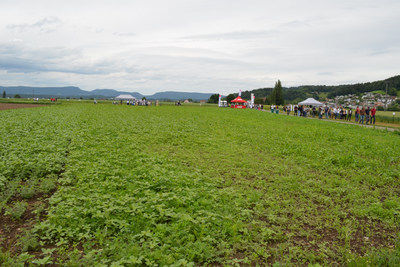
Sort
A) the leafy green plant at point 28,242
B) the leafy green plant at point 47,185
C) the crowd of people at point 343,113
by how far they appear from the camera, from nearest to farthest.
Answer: the leafy green plant at point 28,242
the leafy green plant at point 47,185
the crowd of people at point 343,113

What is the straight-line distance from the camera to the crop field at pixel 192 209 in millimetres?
4062

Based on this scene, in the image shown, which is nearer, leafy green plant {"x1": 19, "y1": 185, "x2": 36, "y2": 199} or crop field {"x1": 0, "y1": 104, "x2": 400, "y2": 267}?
crop field {"x1": 0, "y1": 104, "x2": 400, "y2": 267}

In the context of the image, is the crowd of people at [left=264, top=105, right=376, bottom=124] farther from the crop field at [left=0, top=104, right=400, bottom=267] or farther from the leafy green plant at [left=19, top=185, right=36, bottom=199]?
the leafy green plant at [left=19, top=185, right=36, bottom=199]

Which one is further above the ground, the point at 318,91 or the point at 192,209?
the point at 318,91

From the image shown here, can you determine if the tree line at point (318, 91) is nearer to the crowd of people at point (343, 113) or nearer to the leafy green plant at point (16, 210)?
the crowd of people at point (343, 113)

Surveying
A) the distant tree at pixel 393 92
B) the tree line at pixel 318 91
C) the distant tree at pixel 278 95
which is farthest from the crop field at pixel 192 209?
the distant tree at pixel 393 92

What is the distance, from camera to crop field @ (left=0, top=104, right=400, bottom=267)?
4.06 metres

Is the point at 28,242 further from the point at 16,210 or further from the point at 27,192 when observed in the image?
the point at 27,192

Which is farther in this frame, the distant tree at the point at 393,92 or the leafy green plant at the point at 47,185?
the distant tree at the point at 393,92

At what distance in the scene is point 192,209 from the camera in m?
5.35

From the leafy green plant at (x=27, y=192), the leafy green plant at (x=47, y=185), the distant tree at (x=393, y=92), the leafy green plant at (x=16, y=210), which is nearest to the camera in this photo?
the leafy green plant at (x=16, y=210)

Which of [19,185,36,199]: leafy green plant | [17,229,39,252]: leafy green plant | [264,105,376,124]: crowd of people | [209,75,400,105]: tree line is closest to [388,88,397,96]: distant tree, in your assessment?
[209,75,400,105]: tree line

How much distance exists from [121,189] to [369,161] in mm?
9470

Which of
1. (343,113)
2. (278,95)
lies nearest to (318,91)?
(278,95)
